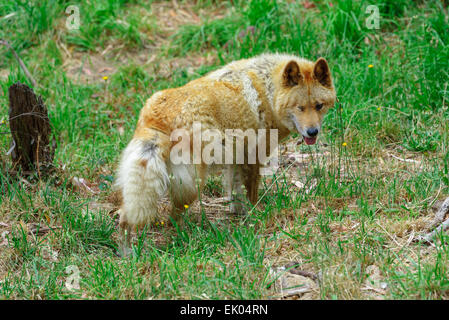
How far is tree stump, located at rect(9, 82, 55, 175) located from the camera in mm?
5609

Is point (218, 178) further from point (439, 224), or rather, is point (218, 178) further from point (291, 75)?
point (439, 224)

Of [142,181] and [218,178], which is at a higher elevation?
[142,181]

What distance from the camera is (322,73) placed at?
5418mm

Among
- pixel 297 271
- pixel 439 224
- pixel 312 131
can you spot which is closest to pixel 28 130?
pixel 312 131

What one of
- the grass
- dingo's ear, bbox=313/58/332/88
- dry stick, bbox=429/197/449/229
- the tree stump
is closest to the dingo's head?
dingo's ear, bbox=313/58/332/88

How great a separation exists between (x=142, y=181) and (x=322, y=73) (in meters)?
2.14

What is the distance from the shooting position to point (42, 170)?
5.89m

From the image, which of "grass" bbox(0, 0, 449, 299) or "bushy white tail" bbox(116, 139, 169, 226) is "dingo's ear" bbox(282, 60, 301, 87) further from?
"bushy white tail" bbox(116, 139, 169, 226)

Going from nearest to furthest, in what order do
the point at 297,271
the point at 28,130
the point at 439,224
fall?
the point at 297,271 → the point at 439,224 → the point at 28,130

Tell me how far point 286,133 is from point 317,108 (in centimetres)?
46

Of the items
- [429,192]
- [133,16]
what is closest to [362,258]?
[429,192]

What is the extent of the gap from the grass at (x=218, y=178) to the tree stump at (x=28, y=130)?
201mm

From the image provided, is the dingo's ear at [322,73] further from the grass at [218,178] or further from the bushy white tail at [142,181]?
the bushy white tail at [142,181]

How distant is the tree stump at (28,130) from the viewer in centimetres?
561
